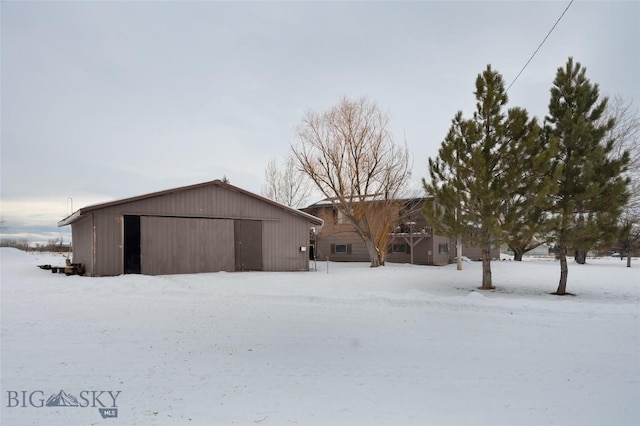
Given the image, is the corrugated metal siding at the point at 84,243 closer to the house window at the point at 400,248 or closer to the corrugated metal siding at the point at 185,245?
the corrugated metal siding at the point at 185,245

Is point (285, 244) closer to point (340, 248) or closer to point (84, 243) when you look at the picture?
point (84, 243)

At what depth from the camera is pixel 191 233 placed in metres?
16.6

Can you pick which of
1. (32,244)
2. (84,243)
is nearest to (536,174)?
(84,243)

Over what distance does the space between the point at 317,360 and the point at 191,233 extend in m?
12.2

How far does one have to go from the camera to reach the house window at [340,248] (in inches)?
1111

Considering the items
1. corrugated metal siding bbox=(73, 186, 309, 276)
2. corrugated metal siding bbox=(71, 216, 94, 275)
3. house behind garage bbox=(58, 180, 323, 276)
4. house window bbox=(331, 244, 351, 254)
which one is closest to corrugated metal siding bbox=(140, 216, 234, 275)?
house behind garage bbox=(58, 180, 323, 276)

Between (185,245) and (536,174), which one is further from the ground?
(536,174)

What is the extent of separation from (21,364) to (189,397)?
8.45 feet

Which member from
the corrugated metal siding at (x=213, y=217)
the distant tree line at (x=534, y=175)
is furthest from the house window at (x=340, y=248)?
the distant tree line at (x=534, y=175)

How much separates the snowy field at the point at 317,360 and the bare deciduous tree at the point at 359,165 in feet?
36.7

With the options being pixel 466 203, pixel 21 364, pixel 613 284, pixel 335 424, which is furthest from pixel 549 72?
pixel 21 364

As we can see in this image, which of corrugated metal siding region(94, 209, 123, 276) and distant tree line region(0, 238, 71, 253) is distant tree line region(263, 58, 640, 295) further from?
distant tree line region(0, 238, 71, 253)

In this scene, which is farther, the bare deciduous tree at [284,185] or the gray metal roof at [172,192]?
the bare deciduous tree at [284,185]

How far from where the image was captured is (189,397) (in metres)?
4.37
